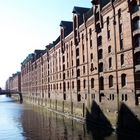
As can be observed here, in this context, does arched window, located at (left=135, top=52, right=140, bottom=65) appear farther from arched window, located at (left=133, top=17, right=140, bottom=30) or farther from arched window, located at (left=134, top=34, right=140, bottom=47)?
arched window, located at (left=133, top=17, right=140, bottom=30)

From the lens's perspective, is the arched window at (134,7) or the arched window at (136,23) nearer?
the arched window at (136,23)

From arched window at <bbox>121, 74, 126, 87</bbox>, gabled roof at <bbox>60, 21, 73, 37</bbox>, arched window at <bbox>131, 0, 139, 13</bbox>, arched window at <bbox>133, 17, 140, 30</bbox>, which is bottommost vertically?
arched window at <bbox>121, 74, 126, 87</bbox>

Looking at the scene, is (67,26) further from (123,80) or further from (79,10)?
(123,80)

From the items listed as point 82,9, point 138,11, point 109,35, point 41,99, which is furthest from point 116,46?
point 41,99

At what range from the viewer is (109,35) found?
3966 cm

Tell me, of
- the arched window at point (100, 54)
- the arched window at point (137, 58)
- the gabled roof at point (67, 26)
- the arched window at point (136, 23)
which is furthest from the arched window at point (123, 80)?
the gabled roof at point (67, 26)

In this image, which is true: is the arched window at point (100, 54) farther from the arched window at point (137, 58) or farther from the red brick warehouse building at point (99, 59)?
the arched window at point (137, 58)

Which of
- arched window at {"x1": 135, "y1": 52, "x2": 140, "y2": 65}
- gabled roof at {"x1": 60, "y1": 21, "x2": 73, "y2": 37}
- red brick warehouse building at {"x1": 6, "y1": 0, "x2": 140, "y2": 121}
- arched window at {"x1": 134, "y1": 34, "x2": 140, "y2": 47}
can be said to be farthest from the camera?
gabled roof at {"x1": 60, "y1": 21, "x2": 73, "y2": 37}

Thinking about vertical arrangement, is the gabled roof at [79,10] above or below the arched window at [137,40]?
above

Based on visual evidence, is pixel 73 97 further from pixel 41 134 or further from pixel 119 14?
pixel 119 14

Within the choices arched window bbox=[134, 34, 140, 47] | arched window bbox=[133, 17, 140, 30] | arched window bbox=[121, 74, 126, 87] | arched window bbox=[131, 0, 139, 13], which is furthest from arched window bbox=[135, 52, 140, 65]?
arched window bbox=[131, 0, 139, 13]

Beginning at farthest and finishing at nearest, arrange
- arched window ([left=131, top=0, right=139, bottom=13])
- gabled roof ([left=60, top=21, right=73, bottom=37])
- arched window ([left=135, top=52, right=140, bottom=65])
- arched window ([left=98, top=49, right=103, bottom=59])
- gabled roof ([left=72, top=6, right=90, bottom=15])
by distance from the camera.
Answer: gabled roof ([left=60, top=21, right=73, bottom=37])
gabled roof ([left=72, top=6, right=90, bottom=15])
arched window ([left=98, top=49, right=103, bottom=59])
arched window ([left=131, top=0, right=139, bottom=13])
arched window ([left=135, top=52, right=140, bottom=65])

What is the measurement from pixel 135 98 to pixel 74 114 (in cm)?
2120

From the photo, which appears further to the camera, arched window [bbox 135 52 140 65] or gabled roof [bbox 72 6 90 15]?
gabled roof [bbox 72 6 90 15]
